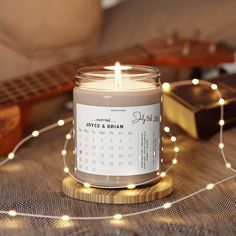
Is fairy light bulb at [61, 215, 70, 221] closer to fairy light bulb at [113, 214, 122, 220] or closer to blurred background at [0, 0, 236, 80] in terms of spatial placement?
fairy light bulb at [113, 214, 122, 220]

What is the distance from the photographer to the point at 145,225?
1.90 ft

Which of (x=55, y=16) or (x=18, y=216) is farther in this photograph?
(x=55, y=16)

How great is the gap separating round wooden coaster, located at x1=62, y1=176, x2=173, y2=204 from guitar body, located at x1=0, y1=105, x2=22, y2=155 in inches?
9.9

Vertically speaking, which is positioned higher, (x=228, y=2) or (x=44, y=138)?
(x=228, y=2)

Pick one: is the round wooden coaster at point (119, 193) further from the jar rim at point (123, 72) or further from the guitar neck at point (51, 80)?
the guitar neck at point (51, 80)

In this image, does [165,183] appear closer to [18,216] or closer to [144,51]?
[18,216]

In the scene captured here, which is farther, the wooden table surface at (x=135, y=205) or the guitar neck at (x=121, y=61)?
the guitar neck at (x=121, y=61)

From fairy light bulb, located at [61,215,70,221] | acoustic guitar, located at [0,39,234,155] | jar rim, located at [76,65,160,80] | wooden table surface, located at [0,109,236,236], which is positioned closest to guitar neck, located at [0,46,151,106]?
acoustic guitar, located at [0,39,234,155]

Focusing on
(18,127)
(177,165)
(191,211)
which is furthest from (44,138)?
(191,211)

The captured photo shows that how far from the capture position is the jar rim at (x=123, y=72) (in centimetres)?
66

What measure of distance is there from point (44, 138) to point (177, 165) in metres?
0.28

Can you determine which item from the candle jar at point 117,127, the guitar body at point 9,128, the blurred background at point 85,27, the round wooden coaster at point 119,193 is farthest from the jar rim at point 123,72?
the blurred background at point 85,27

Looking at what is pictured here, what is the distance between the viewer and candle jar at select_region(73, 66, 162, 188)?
0.64m

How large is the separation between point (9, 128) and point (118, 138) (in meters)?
0.32
